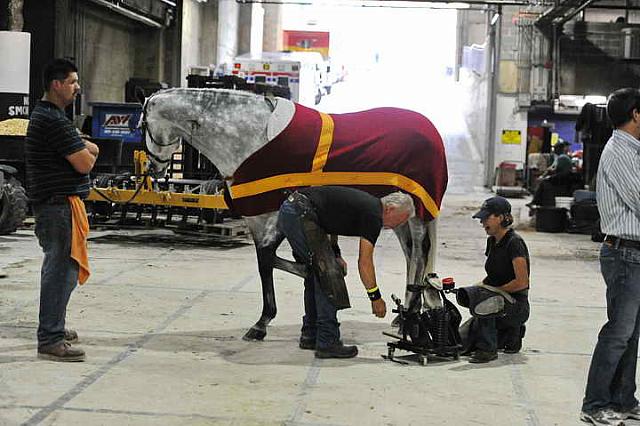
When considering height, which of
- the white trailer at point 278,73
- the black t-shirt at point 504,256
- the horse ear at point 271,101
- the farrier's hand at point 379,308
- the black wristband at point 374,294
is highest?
the white trailer at point 278,73

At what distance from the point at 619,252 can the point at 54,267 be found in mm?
3632

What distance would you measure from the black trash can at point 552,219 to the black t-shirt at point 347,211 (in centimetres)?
1166

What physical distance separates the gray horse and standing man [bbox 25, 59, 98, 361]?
1.40 meters

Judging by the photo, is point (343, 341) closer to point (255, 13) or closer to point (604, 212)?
point (604, 212)

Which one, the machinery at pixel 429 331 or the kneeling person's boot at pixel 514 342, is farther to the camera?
the kneeling person's boot at pixel 514 342

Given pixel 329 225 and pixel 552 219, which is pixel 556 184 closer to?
pixel 552 219

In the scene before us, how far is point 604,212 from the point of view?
210 inches

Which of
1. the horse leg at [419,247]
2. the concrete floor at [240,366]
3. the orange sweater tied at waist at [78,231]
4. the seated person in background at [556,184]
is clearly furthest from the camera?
the seated person in background at [556,184]

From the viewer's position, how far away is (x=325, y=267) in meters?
6.82

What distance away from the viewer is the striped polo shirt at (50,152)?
258 inches

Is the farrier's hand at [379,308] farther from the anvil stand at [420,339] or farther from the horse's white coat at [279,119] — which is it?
the horse's white coat at [279,119]

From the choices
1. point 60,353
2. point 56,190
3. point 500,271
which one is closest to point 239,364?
point 60,353

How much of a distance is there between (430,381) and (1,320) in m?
3.68

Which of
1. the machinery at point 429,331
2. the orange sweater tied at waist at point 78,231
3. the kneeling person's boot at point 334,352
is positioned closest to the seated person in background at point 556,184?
the machinery at point 429,331
